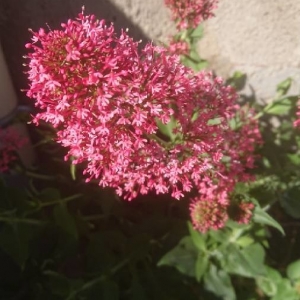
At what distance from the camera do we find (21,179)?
1.12 m

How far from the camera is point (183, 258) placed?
3.03ft

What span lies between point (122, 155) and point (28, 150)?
0.64 m

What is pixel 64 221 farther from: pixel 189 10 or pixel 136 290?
pixel 189 10

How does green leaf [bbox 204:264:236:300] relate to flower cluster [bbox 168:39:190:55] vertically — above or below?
below

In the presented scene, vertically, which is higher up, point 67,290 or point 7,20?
point 7,20

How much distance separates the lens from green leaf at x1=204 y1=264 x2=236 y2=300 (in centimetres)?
91

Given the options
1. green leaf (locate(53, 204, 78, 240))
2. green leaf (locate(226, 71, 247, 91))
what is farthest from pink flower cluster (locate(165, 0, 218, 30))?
green leaf (locate(53, 204, 78, 240))

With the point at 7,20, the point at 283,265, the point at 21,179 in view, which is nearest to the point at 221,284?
the point at 283,265

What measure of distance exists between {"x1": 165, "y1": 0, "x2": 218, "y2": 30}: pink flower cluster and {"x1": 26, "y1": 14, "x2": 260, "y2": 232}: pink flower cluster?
29 cm

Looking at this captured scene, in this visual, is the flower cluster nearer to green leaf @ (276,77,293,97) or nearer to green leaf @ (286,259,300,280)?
green leaf @ (276,77,293,97)

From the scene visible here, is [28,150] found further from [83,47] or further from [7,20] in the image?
[83,47]

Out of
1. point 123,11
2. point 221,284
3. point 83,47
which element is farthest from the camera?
point 123,11

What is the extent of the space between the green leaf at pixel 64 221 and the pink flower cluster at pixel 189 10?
43 centimetres

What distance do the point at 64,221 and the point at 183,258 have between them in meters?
0.24
